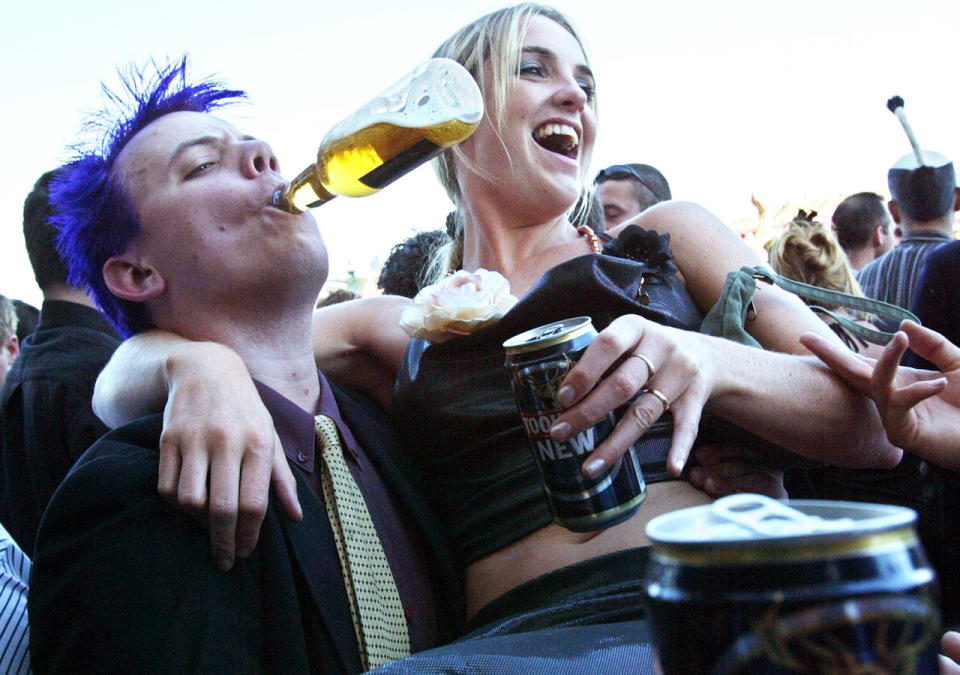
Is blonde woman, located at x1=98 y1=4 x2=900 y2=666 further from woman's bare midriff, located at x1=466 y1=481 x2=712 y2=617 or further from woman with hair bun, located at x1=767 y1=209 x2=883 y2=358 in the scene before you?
woman with hair bun, located at x1=767 y1=209 x2=883 y2=358

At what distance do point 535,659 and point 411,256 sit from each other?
2498 mm

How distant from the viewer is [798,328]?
1772mm

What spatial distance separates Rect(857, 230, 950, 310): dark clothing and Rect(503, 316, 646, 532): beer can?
2.95 m

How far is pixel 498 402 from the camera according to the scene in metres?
1.81

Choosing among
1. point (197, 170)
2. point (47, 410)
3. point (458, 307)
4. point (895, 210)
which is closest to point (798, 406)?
point (458, 307)

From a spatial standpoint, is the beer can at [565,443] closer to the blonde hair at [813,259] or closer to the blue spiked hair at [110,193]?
the blue spiked hair at [110,193]

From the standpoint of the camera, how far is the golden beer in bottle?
167 cm

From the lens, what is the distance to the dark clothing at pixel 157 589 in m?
1.28

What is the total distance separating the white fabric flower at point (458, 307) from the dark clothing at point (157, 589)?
0.50m

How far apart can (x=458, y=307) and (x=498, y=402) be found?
0.23 metres

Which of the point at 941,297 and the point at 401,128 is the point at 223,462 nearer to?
the point at 401,128

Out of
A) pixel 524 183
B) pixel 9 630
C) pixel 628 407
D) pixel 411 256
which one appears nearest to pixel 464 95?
pixel 524 183

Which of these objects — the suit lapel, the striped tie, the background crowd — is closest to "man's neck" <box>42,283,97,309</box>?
the background crowd

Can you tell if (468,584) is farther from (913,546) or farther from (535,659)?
(913,546)
